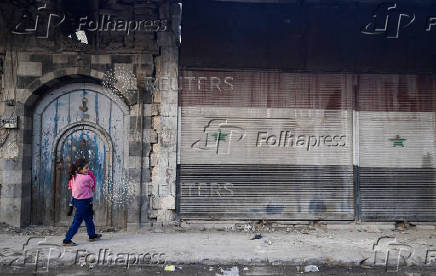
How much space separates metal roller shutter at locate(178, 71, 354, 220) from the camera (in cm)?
770

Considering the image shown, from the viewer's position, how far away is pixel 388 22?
8070mm

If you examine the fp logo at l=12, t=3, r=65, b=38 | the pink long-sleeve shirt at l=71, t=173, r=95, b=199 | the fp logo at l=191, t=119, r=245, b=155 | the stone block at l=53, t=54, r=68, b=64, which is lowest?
the pink long-sleeve shirt at l=71, t=173, r=95, b=199

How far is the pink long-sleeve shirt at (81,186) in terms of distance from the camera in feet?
20.6

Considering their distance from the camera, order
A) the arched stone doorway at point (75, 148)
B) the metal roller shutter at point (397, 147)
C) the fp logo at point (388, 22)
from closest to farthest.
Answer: the arched stone doorway at point (75, 148) → the metal roller shutter at point (397, 147) → the fp logo at point (388, 22)

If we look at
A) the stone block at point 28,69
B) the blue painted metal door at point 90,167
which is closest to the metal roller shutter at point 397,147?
the blue painted metal door at point 90,167

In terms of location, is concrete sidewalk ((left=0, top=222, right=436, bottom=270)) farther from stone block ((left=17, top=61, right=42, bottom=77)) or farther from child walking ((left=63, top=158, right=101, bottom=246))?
stone block ((left=17, top=61, right=42, bottom=77))

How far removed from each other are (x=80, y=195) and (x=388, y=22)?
7.59 metres

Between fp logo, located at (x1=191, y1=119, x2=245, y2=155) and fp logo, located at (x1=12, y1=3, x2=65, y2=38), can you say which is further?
fp logo, located at (x1=191, y1=119, x2=245, y2=155)

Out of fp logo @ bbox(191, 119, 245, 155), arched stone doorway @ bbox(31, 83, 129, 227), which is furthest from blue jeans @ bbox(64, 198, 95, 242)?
fp logo @ bbox(191, 119, 245, 155)

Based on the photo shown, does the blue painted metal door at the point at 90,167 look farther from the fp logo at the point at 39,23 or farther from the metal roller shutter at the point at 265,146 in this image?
the fp logo at the point at 39,23

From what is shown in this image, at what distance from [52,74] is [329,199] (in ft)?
21.7

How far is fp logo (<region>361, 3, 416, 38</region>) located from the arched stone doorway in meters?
5.92

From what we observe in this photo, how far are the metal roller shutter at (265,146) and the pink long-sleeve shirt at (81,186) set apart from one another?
2.01 m

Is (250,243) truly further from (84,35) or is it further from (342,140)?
(84,35)
